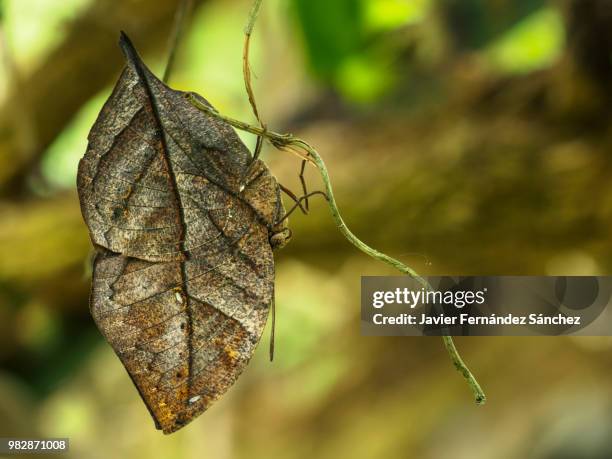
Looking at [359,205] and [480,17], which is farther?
[480,17]

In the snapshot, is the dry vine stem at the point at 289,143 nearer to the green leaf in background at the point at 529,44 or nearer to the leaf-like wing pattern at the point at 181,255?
the leaf-like wing pattern at the point at 181,255

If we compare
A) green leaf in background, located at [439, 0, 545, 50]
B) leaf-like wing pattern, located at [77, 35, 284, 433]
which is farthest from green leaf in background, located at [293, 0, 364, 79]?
leaf-like wing pattern, located at [77, 35, 284, 433]

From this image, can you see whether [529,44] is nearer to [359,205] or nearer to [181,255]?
[359,205]

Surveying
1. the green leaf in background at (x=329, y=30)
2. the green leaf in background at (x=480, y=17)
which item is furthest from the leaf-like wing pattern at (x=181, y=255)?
the green leaf in background at (x=480, y=17)

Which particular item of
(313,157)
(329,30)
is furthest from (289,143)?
(329,30)

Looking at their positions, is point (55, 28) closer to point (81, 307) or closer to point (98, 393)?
point (81, 307)

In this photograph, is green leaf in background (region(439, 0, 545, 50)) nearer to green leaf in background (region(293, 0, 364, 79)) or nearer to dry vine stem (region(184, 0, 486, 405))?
green leaf in background (region(293, 0, 364, 79))
